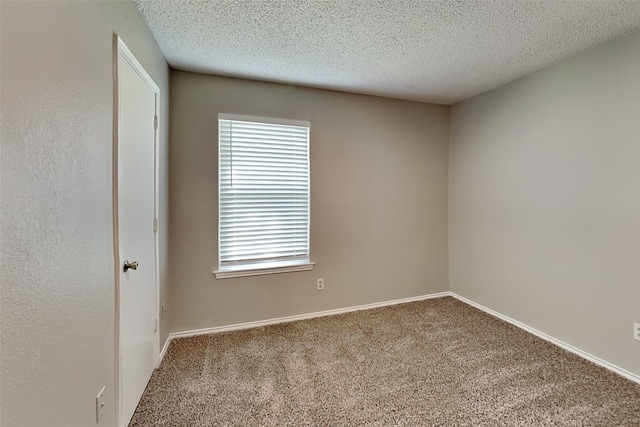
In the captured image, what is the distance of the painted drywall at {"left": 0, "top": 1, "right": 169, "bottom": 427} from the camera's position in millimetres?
779

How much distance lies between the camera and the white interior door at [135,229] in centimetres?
149

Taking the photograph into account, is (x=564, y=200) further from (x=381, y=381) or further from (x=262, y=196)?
(x=262, y=196)

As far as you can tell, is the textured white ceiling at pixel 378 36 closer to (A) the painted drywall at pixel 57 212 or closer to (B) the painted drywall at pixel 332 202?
(B) the painted drywall at pixel 332 202

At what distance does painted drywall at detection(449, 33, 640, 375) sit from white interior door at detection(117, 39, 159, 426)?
10.7ft

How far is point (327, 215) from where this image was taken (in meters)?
3.05

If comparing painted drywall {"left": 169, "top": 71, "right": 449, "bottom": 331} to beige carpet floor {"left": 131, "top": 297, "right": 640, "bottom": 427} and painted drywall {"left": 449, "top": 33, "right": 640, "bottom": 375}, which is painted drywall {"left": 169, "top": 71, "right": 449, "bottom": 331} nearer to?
beige carpet floor {"left": 131, "top": 297, "right": 640, "bottom": 427}

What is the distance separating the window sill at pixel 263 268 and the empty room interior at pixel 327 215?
0.02 m

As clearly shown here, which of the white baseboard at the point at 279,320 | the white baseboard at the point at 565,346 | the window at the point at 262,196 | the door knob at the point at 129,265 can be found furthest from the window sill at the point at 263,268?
the white baseboard at the point at 565,346

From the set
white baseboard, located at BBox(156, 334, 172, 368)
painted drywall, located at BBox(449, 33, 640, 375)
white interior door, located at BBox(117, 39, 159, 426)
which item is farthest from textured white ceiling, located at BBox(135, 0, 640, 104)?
white baseboard, located at BBox(156, 334, 172, 368)

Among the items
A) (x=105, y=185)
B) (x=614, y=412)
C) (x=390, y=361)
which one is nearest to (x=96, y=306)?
(x=105, y=185)

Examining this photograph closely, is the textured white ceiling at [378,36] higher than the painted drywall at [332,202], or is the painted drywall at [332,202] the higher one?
the textured white ceiling at [378,36]

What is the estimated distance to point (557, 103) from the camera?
2434 millimetres

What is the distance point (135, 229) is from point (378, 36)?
210 cm

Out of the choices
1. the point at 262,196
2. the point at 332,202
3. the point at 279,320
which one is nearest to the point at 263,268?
the point at 279,320
